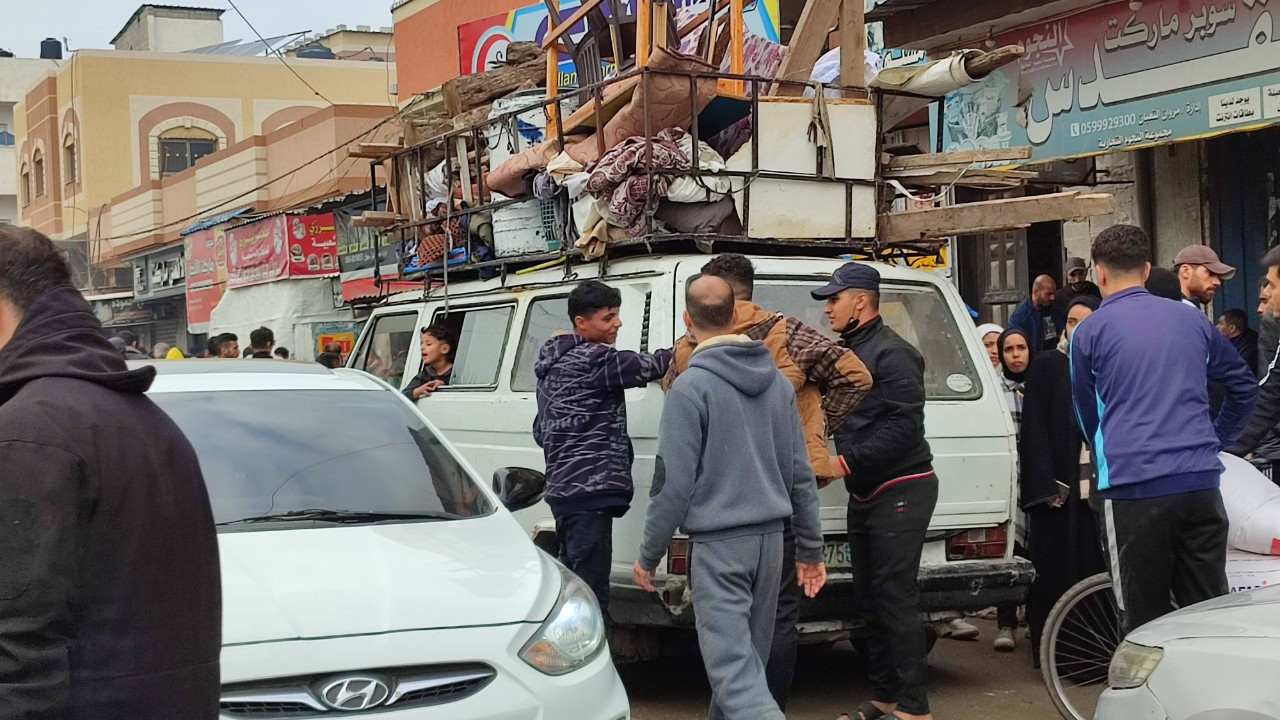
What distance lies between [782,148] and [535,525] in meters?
2.09

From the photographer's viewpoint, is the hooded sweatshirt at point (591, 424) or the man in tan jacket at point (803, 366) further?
the hooded sweatshirt at point (591, 424)

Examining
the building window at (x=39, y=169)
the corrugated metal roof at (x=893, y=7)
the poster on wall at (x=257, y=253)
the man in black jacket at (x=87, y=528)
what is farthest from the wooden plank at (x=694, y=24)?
the building window at (x=39, y=169)

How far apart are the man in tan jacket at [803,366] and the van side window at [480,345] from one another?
1.65 metres

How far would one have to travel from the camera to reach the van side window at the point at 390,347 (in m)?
8.14

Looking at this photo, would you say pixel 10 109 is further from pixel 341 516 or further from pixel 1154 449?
pixel 1154 449

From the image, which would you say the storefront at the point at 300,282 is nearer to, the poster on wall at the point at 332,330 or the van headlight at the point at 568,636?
the poster on wall at the point at 332,330

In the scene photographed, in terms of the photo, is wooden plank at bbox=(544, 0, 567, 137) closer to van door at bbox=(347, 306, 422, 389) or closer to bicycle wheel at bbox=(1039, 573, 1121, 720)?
van door at bbox=(347, 306, 422, 389)

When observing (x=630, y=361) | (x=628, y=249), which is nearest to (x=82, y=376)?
(x=630, y=361)

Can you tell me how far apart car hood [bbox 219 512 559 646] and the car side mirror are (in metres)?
0.38

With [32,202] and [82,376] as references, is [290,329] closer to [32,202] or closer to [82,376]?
[82,376]

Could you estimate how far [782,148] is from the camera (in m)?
6.33

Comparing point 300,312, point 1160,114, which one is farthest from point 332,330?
point 1160,114


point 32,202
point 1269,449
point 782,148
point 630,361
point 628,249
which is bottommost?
point 1269,449

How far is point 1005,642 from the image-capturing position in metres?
7.09
